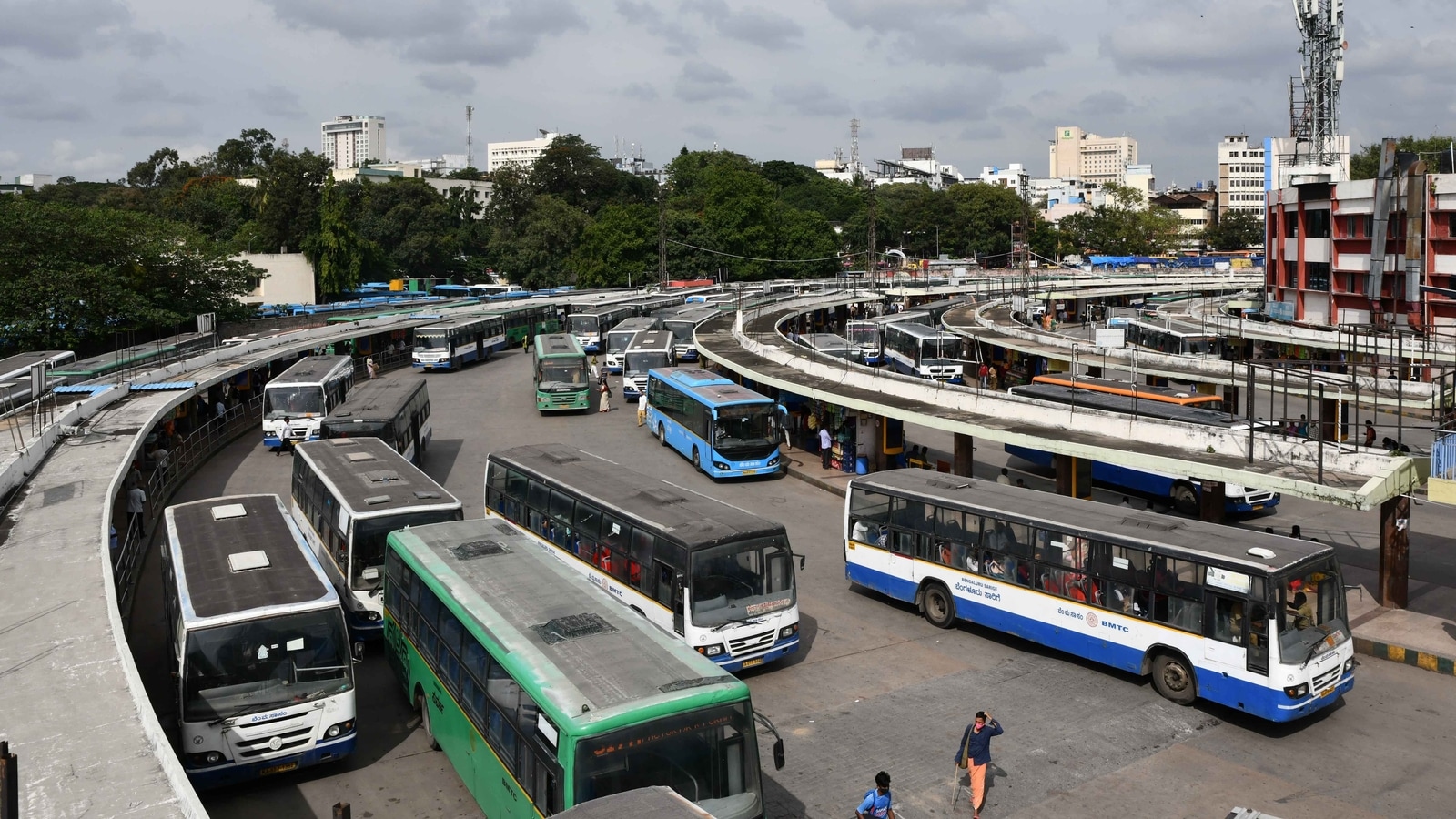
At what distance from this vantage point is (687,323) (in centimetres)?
4991

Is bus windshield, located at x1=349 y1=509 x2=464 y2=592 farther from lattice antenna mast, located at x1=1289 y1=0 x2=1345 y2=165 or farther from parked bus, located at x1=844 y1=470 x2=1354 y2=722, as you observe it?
lattice antenna mast, located at x1=1289 y1=0 x2=1345 y2=165

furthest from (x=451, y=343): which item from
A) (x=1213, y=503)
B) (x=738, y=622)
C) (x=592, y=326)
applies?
(x=738, y=622)

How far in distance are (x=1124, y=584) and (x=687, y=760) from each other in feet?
24.1

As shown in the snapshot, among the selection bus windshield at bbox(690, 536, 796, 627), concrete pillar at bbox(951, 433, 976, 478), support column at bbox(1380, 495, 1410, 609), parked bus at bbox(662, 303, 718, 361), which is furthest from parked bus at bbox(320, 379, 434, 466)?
support column at bbox(1380, 495, 1410, 609)

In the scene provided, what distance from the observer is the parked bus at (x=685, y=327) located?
149 ft

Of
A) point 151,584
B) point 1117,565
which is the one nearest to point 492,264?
point 151,584

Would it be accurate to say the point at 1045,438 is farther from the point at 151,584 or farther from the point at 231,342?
the point at 231,342

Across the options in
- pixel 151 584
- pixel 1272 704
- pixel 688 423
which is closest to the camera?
pixel 1272 704

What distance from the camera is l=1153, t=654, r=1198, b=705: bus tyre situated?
1312 centimetres

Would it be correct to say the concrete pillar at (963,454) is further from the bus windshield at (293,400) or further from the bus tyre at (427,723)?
the bus windshield at (293,400)

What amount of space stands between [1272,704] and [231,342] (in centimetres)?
3634

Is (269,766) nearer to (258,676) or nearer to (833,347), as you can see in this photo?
(258,676)

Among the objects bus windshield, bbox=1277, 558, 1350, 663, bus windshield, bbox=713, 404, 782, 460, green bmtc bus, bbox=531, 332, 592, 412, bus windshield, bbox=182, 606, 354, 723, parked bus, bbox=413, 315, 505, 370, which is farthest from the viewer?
parked bus, bbox=413, 315, 505, 370

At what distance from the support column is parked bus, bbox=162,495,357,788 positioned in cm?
1384
